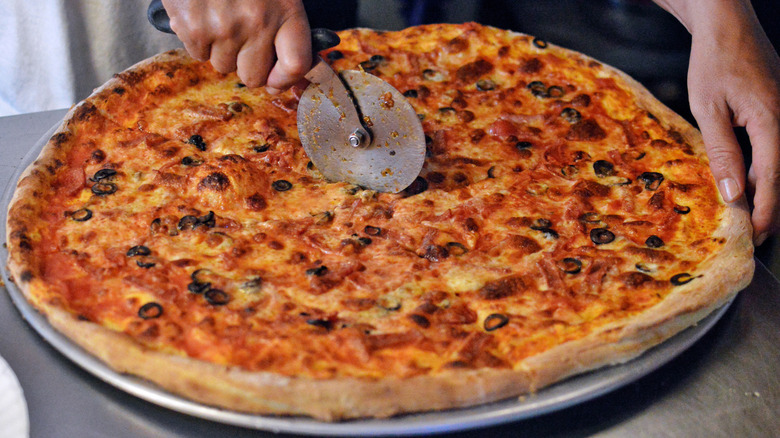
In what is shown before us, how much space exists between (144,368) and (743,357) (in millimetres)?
2250

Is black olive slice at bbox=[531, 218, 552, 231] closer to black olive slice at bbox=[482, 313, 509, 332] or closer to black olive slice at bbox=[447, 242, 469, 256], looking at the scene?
black olive slice at bbox=[447, 242, 469, 256]

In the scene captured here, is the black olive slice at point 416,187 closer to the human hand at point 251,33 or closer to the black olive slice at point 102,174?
the human hand at point 251,33

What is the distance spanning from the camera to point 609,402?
104 inches

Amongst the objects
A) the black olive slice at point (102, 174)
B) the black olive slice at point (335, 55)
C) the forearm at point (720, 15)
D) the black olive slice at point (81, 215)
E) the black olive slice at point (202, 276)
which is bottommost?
the black olive slice at point (335, 55)

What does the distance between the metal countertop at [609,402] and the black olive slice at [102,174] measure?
0.72 m

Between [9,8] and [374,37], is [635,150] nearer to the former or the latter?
[374,37]

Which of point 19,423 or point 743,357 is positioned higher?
point 19,423

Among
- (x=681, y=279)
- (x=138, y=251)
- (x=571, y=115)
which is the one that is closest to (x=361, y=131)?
(x=138, y=251)

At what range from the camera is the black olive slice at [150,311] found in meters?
2.71

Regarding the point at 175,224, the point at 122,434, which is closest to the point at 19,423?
the point at 122,434

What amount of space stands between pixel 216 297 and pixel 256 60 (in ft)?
3.50

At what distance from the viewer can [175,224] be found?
128 inches

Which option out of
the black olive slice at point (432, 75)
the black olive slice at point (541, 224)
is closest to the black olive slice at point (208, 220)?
the black olive slice at point (541, 224)

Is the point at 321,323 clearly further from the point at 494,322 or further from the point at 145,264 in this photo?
the point at 145,264
